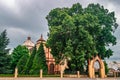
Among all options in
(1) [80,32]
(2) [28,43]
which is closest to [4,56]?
(1) [80,32]

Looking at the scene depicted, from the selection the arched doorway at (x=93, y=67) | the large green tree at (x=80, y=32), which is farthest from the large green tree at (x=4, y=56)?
the arched doorway at (x=93, y=67)

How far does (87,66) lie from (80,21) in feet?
27.1

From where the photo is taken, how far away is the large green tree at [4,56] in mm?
32219

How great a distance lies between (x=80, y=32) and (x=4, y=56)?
495 inches

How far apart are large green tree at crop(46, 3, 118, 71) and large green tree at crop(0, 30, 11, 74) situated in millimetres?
7067

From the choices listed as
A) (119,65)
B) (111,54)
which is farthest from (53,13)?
(119,65)

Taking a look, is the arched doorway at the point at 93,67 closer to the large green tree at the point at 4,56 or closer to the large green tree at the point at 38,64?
the large green tree at the point at 38,64

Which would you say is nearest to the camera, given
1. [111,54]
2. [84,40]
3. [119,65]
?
[84,40]

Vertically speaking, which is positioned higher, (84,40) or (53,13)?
(53,13)

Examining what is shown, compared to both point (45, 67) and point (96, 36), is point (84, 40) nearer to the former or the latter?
point (96, 36)

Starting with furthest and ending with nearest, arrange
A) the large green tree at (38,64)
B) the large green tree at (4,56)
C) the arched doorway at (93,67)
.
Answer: the large green tree at (38,64), the arched doorway at (93,67), the large green tree at (4,56)

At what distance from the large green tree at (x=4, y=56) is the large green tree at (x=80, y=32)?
23.2ft

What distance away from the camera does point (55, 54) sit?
1342 inches

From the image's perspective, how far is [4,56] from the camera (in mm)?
32812
